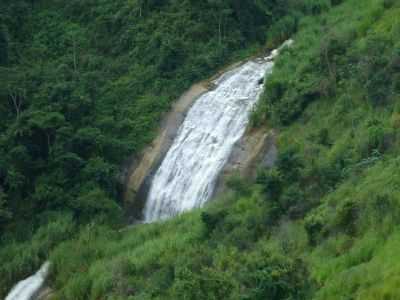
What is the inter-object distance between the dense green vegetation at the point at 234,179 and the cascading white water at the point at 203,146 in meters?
1.31

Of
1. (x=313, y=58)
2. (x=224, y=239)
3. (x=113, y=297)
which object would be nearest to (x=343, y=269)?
(x=224, y=239)

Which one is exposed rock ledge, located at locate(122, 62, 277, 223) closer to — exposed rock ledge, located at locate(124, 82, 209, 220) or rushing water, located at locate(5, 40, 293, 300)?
exposed rock ledge, located at locate(124, 82, 209, 220)

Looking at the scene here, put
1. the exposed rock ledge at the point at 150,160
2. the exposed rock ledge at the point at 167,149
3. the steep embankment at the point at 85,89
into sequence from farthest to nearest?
the exposed rock ledge at the point at 150,160, the steep embankment at the point at 85,89, the exposed rock ledge at the point at 167,149

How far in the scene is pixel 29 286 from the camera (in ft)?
74.4

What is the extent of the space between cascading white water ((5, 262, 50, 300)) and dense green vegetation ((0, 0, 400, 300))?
1.31 ft

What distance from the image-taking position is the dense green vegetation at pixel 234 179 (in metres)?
15.2

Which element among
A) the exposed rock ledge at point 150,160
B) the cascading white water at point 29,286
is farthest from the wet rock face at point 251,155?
the cascading white water at point 29,286

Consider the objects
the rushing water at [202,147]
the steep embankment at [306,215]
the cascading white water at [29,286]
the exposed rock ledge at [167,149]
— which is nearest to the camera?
the steep embankment at [306,215]

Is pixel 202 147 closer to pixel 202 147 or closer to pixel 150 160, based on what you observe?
pixel 202 147

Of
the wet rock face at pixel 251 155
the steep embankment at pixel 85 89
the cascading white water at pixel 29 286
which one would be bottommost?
the cascading white water at pixel 29 286

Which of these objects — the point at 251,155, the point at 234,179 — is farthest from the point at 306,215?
the point at 251,155

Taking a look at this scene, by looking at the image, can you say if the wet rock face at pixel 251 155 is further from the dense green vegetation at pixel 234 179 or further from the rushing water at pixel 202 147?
the dense green vegetation at pixel 234 179

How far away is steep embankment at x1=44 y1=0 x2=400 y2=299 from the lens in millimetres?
13844

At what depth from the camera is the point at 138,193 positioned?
26.8 metres
